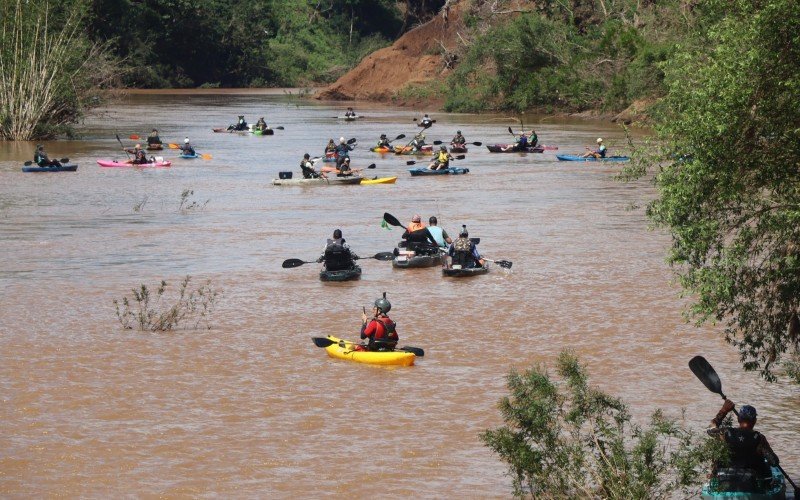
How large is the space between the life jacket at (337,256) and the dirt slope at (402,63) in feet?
231

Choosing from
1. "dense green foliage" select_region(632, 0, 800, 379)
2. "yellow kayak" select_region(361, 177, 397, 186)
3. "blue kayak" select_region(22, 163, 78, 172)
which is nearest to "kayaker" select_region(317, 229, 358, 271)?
"dense green foliage" select_region(632, 0, 800, 379)

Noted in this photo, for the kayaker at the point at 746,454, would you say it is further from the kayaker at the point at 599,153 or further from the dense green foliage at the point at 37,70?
the dense green foliage at the point at 37,70

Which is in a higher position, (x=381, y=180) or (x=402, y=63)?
(x=402, y=63)

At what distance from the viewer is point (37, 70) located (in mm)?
50906

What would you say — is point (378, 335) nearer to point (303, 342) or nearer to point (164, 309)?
point (303, 342)

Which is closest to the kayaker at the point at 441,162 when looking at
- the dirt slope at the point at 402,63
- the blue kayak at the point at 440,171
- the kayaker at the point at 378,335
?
the blue kayak at the point at 440,171

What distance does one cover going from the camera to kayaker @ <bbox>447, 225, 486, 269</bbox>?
77.9 ft

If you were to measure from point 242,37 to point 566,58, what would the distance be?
4985 cm

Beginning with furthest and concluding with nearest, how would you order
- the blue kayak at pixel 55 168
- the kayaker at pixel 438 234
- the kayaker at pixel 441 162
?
the kayaker at pixel 441 162
the blue kayak at pixel 55 168
the kayaker at pixel 438 234

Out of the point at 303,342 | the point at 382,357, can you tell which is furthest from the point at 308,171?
the point at 382,357

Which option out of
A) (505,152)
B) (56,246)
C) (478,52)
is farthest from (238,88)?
(56,246)

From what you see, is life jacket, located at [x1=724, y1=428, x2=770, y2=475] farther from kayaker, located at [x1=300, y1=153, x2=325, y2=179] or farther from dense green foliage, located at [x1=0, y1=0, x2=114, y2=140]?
dense green foliage, located at [x1=0, y1=0, x2=114, y2=140]

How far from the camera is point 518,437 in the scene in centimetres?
1125

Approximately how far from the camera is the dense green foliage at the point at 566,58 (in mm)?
64938
